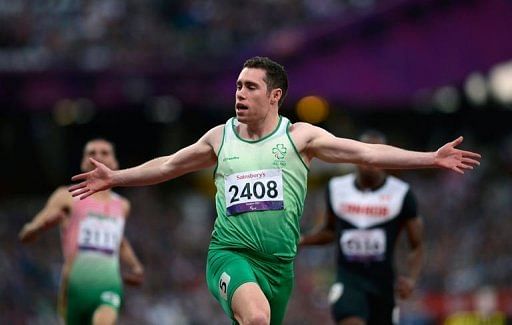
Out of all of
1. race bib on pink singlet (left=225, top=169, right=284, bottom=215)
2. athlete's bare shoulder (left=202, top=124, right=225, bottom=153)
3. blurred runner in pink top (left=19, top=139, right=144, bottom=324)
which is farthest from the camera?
blurred runner in pink top (left=19, top=139, right=144, bottom=324)

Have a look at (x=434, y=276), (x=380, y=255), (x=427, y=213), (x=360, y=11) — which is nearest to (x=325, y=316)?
(x=434, y=276)

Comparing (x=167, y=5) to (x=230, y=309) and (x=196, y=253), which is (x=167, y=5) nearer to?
(x=196, y=253)

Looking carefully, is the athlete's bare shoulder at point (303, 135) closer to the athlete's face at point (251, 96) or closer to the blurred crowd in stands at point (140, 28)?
the athlete's face at point (251, 96)

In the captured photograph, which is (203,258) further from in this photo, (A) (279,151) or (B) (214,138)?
(A) (279,151)

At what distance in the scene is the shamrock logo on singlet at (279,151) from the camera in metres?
9.34

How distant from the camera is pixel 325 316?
23.2m

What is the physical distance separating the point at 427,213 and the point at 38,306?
32.0 feet

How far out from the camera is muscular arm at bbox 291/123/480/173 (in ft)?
29.2

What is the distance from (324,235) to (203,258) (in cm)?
1241

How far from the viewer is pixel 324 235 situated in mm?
12641

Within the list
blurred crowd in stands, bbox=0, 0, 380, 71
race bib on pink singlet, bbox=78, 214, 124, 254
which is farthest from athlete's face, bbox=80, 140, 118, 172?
blurred crowd in stands, bbox=0, 0, 380, 71

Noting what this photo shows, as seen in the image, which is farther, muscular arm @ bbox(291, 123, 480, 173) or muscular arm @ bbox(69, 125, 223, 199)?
muscular arm @ bbox(69, 125, 223, 199)

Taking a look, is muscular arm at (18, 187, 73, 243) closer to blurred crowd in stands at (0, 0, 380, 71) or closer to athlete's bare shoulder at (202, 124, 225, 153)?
athlete's bare shoulder at (202, 124, 225, 153)

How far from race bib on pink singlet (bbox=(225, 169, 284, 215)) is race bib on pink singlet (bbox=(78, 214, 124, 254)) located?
3.48m
